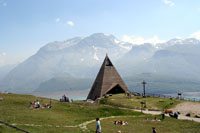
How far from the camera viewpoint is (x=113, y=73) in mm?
81500

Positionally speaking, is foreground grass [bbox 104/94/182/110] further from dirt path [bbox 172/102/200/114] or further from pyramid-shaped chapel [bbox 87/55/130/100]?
pyramid-shaped chapel [bbox 87/55/130/100]

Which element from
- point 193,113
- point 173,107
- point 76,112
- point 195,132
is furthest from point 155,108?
point 195,132

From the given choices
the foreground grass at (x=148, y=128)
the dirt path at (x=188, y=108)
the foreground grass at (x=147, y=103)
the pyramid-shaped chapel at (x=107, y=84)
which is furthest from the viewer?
the pyramid-shaped chapel at (x=107, y=84)

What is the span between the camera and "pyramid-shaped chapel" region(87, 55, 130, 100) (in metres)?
74.5

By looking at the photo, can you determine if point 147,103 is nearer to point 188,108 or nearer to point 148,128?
point 188,108

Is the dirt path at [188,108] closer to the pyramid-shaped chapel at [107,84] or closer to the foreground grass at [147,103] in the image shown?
the foreground grass at [147,103]

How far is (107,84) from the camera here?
3012 inches

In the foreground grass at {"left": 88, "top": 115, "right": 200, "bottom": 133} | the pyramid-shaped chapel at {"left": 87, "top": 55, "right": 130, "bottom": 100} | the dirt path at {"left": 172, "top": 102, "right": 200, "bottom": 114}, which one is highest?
the pyramid-shaped chapel at {"left": 87, "top": 55, "right": 130, "bottom": 100}

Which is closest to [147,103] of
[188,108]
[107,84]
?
[188,108]

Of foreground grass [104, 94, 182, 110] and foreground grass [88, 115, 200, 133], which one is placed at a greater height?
foreground grass [104, 94, 182, 110]

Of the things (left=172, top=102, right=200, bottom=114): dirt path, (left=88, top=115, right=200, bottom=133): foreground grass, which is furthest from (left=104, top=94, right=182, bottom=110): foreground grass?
(left=88, top=115, right=200, bottom=133): foreground grass

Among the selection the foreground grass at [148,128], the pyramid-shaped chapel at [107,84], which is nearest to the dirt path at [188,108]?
the foreground grass at [148,128]

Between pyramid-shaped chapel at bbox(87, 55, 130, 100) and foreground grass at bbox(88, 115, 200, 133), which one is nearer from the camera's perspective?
foreground grass at bbox(88, 115, 200, 133)

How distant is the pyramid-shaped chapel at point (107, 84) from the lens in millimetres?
74500
